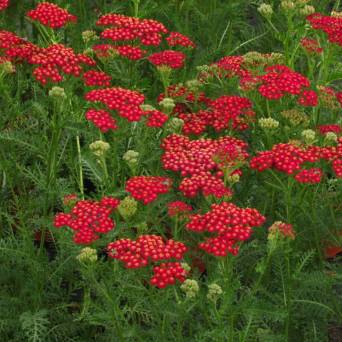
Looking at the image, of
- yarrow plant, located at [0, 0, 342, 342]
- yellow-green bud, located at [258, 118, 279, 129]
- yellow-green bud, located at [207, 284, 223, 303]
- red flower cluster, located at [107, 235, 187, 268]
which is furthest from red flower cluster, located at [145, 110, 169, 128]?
yellow-green bud, located at [207, 284, 223, 303]

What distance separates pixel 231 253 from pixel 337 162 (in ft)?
2.67

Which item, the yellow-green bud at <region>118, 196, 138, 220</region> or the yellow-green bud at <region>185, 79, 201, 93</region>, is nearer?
the yellow-green bud at <region>118, 196, 138, 220</region>

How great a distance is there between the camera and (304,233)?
4133 mm

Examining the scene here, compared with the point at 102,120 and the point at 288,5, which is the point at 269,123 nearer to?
the point at 102,120

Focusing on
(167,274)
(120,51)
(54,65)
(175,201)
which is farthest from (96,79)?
(167,274)

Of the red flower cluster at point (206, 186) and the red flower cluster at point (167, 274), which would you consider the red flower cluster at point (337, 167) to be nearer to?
the red flower cluster at point (206, 186)

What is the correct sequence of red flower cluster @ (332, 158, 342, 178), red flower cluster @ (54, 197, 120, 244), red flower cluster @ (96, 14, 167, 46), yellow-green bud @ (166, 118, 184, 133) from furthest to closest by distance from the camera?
1. red flower cluster @ (96, 14, 167, 46)
2. yellow-green bud @ (166, 118, 184, 133)
3. red flower cluster @ (332, 158, 342, 178)
4. red flower cluster @ (54, 197, 120, 244)

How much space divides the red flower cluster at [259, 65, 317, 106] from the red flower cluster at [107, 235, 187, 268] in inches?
47.2

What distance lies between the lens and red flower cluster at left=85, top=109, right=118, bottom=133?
3.79 meters

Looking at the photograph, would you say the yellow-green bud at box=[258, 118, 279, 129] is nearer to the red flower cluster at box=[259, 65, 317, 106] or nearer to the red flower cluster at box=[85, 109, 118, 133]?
the red flower cluster at box=[259, 65, 317, 106]

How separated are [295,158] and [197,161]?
0.46 meters

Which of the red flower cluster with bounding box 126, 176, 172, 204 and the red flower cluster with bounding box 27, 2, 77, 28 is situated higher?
the red flower cluster with bounding box 27, 2, 77, 28

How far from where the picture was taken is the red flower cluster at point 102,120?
3785mm

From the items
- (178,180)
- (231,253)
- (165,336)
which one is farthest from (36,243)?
(231,253)
